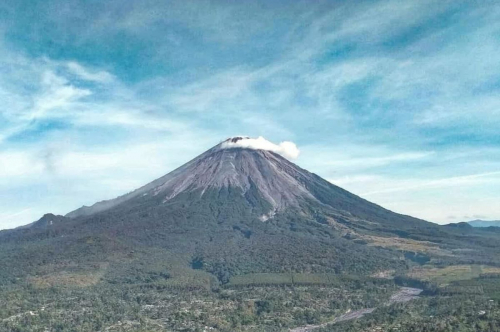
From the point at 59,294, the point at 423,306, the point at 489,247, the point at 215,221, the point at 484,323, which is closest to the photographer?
the point at 484,323

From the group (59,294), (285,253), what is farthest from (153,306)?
(285,253)

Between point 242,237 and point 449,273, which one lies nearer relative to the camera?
point 449,273

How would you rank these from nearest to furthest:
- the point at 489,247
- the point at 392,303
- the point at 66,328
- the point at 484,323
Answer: the point at 484,323 → the point at 66,328 → the point at 392,303 → the point at 489,247

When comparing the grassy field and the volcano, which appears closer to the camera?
the grassy field

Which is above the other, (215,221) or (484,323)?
(215,221)

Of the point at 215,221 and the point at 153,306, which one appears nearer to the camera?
the point at 153,306

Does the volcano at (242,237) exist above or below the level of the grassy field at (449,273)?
above

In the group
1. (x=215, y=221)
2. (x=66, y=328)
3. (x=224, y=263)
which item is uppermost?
(x=215, y=221)

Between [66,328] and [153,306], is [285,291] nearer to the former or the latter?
[153,306]

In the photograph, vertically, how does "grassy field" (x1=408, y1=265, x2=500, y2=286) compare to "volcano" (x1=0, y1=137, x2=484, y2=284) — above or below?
below

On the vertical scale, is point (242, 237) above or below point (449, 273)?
above

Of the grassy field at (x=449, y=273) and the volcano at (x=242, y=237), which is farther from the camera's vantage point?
the volcano at (x=242, y=237)
